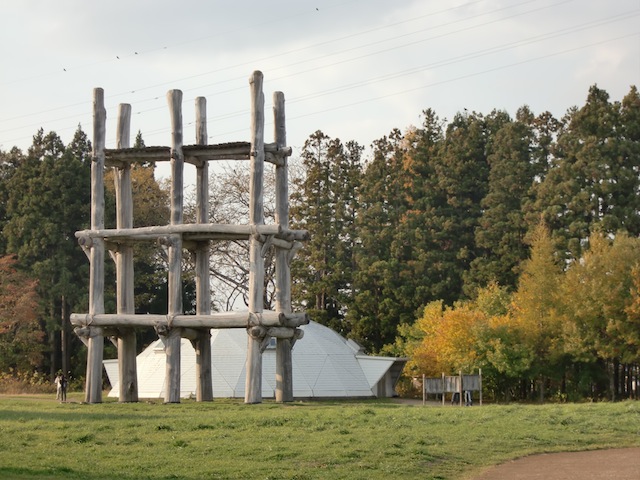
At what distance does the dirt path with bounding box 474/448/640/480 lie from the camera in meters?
20.2

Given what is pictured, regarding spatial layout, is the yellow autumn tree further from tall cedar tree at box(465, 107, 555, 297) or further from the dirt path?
the dirt path

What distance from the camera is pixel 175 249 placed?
3991cm

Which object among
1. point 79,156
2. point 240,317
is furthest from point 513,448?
point 79,156

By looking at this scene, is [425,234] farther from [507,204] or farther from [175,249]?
[175,249]

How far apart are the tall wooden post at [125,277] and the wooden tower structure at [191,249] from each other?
0.13 feet

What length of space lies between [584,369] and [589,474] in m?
34.2

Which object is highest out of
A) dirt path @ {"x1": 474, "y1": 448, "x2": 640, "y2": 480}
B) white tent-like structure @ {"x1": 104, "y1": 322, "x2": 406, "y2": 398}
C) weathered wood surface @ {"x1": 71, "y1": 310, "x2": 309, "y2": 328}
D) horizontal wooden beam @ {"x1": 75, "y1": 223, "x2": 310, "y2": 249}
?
horizontal wooden beam @ {"x1": 75, "y1": 223, "x2": 310, "y2": 249}

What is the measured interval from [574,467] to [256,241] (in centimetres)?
1944

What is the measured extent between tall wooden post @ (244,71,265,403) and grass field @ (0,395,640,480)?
3102mm

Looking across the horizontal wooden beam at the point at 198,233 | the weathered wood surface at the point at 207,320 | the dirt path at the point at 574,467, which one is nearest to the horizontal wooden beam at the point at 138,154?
the horizontal wooden beam at the point at 198,233

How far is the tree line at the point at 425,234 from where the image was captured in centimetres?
5438

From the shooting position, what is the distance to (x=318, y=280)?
70625mm

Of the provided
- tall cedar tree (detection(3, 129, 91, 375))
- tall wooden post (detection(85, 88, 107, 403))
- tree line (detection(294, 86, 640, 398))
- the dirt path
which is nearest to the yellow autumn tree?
tree line (detection(294, 86, 640, 398))

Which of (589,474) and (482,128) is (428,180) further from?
(589,474)
